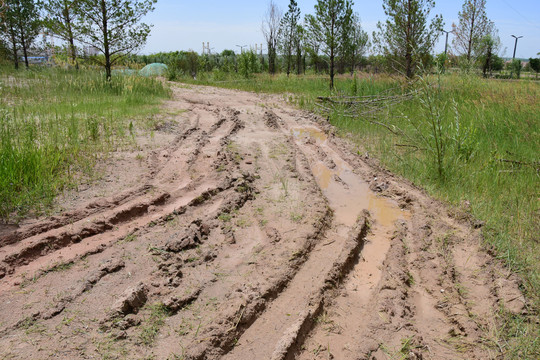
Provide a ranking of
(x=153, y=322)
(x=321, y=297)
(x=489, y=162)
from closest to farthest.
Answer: (x=153, y=322)
(x=321, y=297)
(x=489, y=162)

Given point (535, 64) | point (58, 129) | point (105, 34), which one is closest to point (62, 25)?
point (105, 34)

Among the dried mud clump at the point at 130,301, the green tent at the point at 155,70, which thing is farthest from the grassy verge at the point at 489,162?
the green tent at the point at 155,70

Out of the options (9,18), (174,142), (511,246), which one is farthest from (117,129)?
(9,18)

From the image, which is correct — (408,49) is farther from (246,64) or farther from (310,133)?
(246,64)

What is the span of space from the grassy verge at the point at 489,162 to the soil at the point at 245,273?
0.20 meters

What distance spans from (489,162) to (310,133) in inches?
156

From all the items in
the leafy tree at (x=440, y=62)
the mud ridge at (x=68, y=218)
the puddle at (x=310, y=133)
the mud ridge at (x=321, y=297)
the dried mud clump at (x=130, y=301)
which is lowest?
the mud ridge at (x=321, y=297)

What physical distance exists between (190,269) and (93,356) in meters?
1.18

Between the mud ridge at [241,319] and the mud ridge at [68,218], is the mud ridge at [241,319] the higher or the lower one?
the lower one

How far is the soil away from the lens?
2.70m

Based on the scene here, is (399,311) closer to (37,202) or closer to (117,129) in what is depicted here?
(37,202)

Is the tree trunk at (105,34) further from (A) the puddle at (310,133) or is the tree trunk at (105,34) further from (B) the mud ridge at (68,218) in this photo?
(B) the mud ridge at (68,218)

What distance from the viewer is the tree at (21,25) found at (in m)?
18.4

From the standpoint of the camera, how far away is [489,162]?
6.46 m
